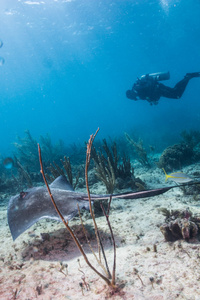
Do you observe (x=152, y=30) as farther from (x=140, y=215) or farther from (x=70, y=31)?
(x=140, y=215)

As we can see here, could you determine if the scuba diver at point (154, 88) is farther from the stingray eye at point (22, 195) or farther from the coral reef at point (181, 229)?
the stingray eye at point (22, 195)

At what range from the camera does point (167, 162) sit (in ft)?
25.6

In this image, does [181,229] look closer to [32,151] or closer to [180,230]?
[180,230]

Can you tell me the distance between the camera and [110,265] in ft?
6.74

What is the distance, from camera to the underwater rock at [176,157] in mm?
7692

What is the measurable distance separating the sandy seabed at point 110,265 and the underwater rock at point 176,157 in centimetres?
441

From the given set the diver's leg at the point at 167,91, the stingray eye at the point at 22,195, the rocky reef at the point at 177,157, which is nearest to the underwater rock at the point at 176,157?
the rocky reef at the point at 177,157

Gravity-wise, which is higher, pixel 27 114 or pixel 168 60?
pixel 27 114

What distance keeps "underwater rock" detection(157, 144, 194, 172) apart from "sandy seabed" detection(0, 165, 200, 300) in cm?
441

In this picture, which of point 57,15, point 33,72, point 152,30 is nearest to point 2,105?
point 33,72

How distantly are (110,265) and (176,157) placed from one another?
7075 millimetres

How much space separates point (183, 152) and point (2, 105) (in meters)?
103

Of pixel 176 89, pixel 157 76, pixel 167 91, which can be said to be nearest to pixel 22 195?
pixel 167 91

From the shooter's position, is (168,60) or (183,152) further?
(168,60)
